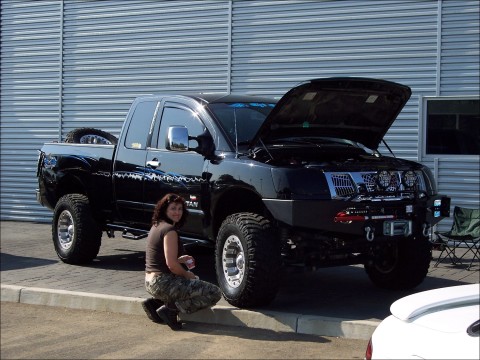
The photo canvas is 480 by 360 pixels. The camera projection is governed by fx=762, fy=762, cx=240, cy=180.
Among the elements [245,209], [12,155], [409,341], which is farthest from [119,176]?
[12,155]

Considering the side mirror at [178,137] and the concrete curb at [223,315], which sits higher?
the side mirror at [178,137]

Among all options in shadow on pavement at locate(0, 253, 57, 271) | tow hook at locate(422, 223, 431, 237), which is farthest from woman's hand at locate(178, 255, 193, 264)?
shadow on pavement at locate(0, 253, 57, 271)

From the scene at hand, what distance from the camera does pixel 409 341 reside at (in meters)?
3.80

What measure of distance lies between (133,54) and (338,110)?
7.35 m

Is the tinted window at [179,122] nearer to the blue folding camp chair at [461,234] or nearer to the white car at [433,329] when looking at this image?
the blue folding camp chair at [461,234]

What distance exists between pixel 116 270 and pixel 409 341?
21.2ft

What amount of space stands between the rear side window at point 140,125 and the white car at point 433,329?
17.3ft

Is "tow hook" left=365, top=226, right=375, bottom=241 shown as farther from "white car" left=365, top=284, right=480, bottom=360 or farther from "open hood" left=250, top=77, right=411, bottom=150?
"white car" left=365, top=284, right=480, bottom=360

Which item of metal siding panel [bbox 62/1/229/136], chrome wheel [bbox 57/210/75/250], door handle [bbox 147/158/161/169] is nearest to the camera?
door handle [bbox 147/158/161/169]

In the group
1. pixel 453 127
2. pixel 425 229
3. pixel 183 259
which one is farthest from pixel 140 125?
pixel 453 127

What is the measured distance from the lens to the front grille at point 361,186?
23.1 ft

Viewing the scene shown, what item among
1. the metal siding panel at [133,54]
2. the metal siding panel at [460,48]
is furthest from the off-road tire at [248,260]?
the metal siding panel at [133,54]

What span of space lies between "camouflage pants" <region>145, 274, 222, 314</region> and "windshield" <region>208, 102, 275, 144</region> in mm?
1657

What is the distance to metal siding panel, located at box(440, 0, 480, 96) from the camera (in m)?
11.6
